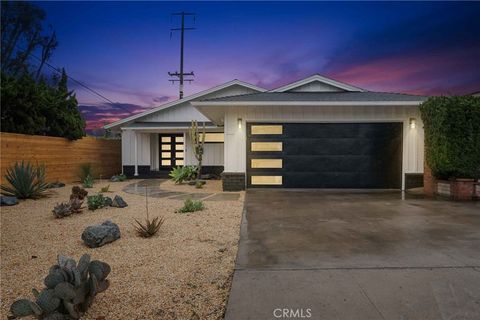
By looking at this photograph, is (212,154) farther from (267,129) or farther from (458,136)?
(458,136)

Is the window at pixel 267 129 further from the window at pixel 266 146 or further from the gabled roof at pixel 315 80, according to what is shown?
the gabled roof at pixel 315 80

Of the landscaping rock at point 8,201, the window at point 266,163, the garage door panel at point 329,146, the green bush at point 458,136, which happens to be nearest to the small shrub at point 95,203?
the landscaping rock at point 8,201

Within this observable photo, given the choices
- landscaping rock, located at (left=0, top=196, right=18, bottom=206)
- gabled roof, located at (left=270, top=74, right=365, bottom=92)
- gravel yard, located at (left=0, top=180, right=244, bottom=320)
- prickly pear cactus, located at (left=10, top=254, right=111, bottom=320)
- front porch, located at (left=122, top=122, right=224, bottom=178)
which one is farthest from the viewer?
front porch, located at (left=122, top=122, right=224, bottom=178)

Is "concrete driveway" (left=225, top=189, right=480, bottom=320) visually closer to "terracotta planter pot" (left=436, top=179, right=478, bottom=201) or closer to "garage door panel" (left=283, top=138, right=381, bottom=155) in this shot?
"terracotta planter pot" (left=436, top=179, right=478, bottom=201)

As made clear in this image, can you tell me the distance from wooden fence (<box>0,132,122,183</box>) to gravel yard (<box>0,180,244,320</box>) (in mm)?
4314

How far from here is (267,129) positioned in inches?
376

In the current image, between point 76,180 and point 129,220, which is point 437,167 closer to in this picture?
point 129,220

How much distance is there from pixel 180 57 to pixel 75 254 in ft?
88.4

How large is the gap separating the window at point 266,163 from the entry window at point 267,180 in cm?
36

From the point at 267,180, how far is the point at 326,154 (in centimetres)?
224

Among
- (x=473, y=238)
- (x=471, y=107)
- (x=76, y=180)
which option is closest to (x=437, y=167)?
(x=471, y=107)

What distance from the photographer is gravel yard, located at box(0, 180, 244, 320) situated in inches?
91.9

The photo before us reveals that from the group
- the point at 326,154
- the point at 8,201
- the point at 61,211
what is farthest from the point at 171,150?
the point at 61,211

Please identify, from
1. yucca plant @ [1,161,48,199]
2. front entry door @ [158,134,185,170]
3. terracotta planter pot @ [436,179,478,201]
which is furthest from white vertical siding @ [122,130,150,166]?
terracotta planter pot @ [436,179,478,201]
